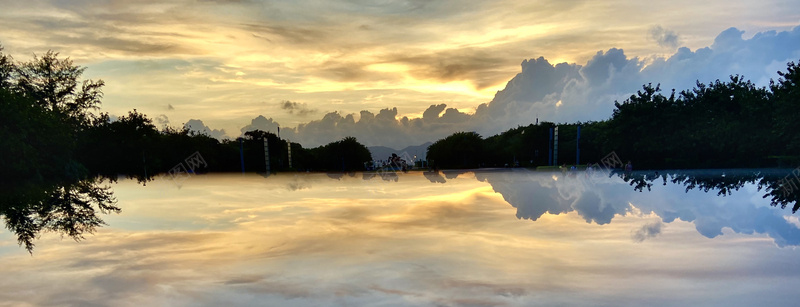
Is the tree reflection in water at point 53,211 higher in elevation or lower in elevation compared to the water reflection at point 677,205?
higher

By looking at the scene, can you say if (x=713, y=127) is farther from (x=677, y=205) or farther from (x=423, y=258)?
(x=423, y=258)

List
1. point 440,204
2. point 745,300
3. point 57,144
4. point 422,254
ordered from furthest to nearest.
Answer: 1. point 57,144
2. point 440,204
3. point 422,254
4. point 745,300

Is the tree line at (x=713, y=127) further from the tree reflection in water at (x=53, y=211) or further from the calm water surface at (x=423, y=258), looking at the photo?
the tree reflection in water at (x=53, y=211)

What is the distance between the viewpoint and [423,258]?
34.7ft

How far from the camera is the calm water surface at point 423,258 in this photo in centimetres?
820

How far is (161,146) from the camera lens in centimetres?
5638

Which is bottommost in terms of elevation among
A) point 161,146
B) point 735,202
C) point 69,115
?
point 735,202

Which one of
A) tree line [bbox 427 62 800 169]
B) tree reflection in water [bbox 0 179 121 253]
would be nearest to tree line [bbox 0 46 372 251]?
tree reflection in water [bbox 0 179 121 253]

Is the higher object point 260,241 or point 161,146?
point 161,146

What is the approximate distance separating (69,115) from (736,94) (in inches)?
2798

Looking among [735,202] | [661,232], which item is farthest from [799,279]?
[735,202]

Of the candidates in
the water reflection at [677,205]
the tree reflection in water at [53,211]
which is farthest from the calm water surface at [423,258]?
the tree reflection in water at [53,211]

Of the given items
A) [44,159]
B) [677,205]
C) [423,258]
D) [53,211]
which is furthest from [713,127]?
[44,159]

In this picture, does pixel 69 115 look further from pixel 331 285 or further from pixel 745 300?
pixel 745 300
